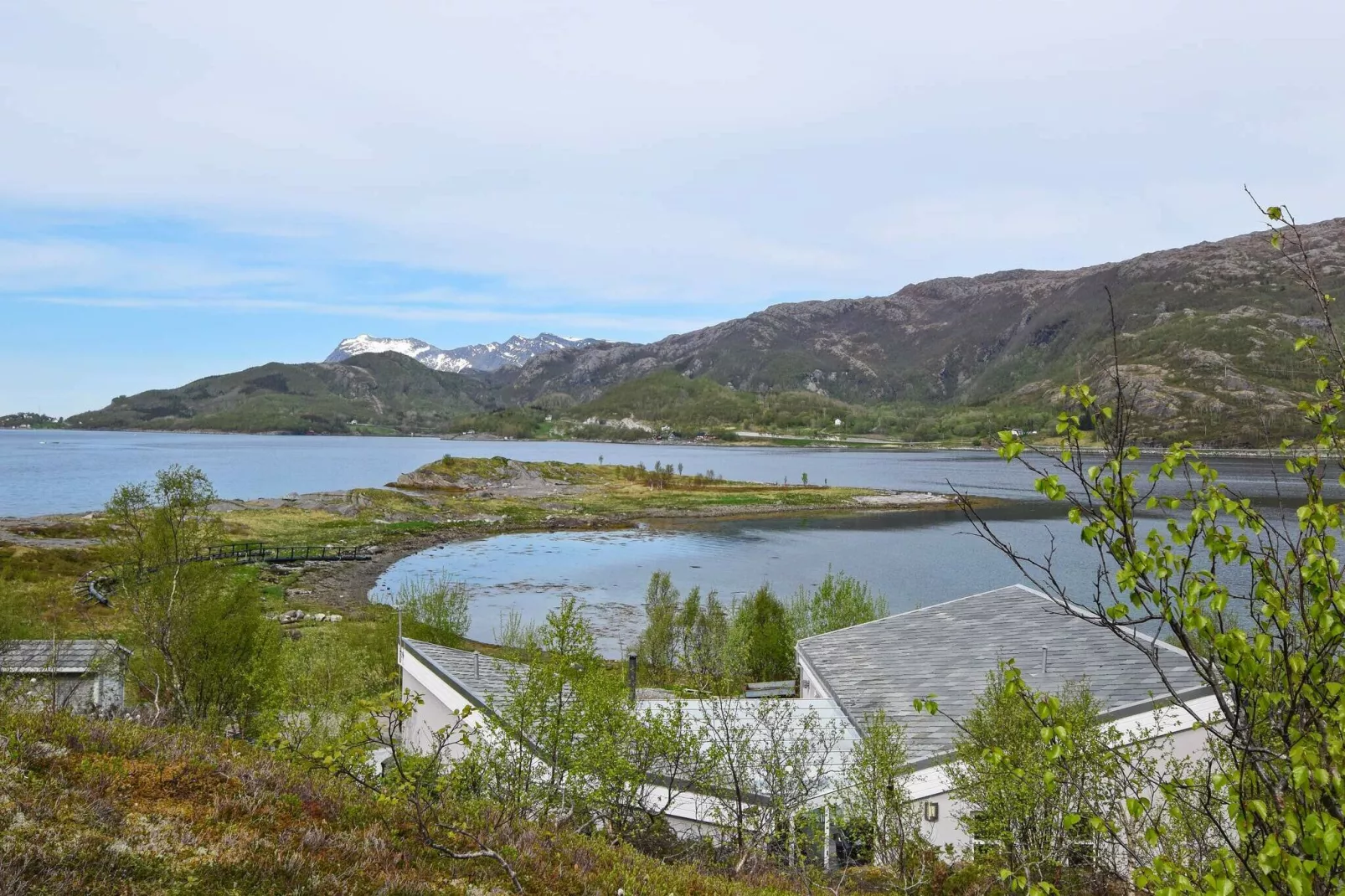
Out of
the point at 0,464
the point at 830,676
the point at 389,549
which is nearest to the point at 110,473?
the point at 0,464

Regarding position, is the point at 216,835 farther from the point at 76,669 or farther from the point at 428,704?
the point at 76,669

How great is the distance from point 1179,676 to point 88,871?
2141 cm

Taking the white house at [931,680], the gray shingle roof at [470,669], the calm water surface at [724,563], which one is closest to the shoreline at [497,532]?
the calm water surface at [724,563]

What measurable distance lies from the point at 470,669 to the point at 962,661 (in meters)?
15.0

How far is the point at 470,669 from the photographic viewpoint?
73.6 ft

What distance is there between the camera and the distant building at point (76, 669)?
2289cm

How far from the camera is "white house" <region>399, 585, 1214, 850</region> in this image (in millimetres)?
16641

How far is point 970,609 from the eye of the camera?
2827 centimetres

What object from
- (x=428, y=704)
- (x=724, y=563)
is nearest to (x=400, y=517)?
(x=724, y=563)

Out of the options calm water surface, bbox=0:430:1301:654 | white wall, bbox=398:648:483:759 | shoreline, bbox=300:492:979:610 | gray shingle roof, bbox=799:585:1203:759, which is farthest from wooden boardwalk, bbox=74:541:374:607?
gray shingle roof, bbox=799:585:1203:759

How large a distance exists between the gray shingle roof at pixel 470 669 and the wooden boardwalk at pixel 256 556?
37.9m

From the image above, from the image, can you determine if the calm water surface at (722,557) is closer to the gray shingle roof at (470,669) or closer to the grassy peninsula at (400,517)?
the grassy peninsula at (400,517)

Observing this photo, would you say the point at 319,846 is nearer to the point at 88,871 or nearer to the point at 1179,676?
the point at 88,871

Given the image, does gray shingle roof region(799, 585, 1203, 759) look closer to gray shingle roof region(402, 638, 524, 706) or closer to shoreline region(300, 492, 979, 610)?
gray shingle roof region(402, 638, 524, 706)
